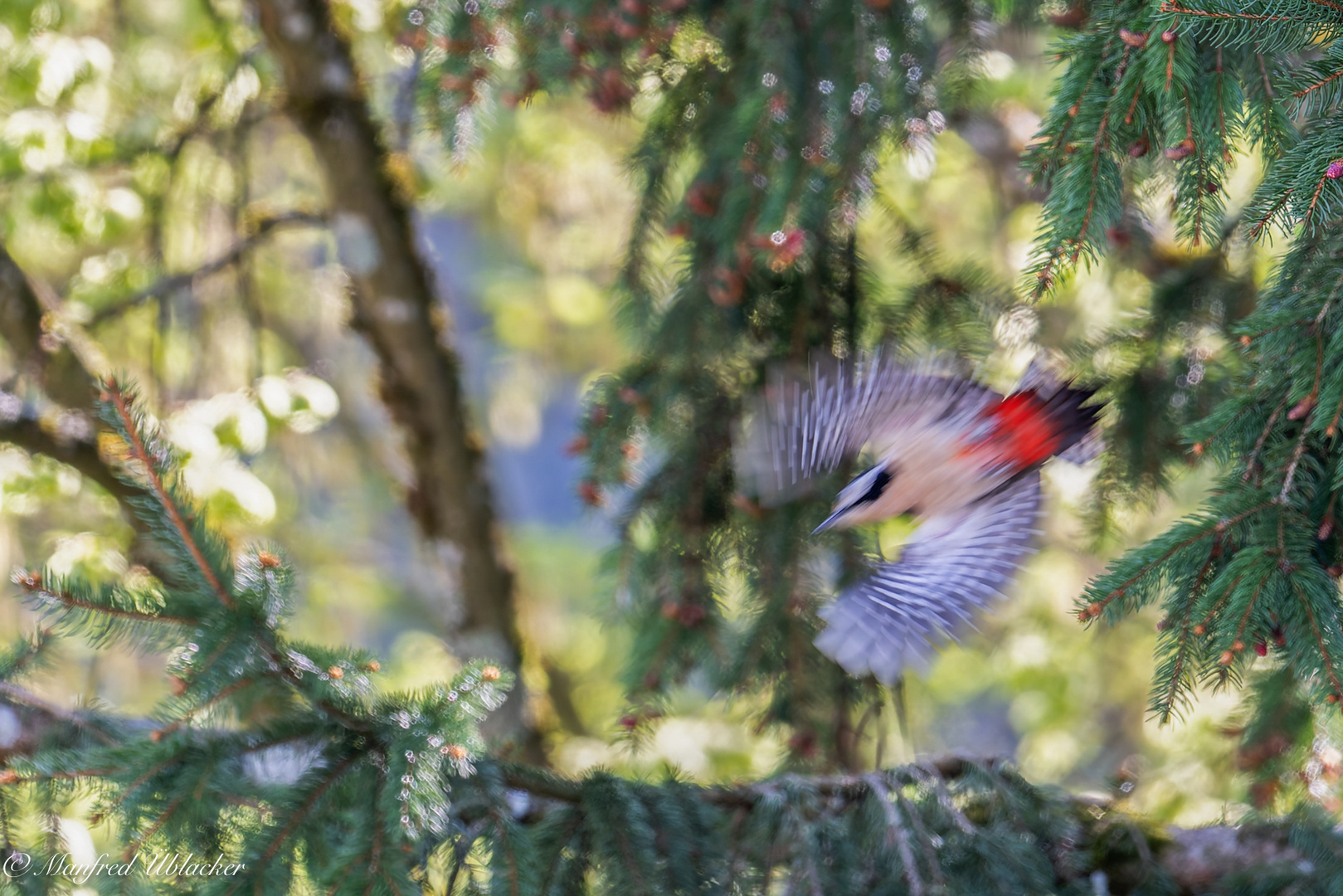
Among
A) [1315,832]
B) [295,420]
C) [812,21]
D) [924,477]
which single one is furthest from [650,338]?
[1315,832]

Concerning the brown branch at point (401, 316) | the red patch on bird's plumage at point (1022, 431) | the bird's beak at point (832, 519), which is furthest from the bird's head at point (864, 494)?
the brown branch at point (401, 316)

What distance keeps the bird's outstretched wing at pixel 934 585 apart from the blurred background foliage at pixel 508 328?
10cm

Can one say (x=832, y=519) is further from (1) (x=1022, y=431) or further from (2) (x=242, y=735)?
(2) (x=242, y=735)

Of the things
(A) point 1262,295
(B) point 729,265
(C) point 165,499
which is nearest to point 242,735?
(C) point 165,499

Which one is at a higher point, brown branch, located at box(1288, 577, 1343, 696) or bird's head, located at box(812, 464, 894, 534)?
bird's head, located at box(812, 464, 894, 534)

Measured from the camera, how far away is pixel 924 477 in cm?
137

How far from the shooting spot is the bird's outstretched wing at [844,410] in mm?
1456

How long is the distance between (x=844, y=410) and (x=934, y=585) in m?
0.37

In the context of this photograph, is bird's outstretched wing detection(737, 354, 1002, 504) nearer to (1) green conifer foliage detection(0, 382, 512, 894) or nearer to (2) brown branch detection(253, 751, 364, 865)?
(1) green conifer foliage detection(0, 382, 512, 894)

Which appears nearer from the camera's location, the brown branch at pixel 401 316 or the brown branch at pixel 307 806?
the brown branch at pixel 307 806

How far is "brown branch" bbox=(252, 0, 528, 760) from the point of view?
8.14 ft

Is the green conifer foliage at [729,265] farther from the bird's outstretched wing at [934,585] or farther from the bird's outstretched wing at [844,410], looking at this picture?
the bird's outstretched wing at [934,585]

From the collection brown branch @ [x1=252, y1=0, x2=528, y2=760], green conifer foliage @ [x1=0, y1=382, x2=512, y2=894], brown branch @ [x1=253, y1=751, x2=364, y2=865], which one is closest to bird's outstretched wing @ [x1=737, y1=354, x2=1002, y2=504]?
green conifer foliage @ [x1=0, y1=382, x2=512, y2=894]

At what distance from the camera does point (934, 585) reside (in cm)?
125
